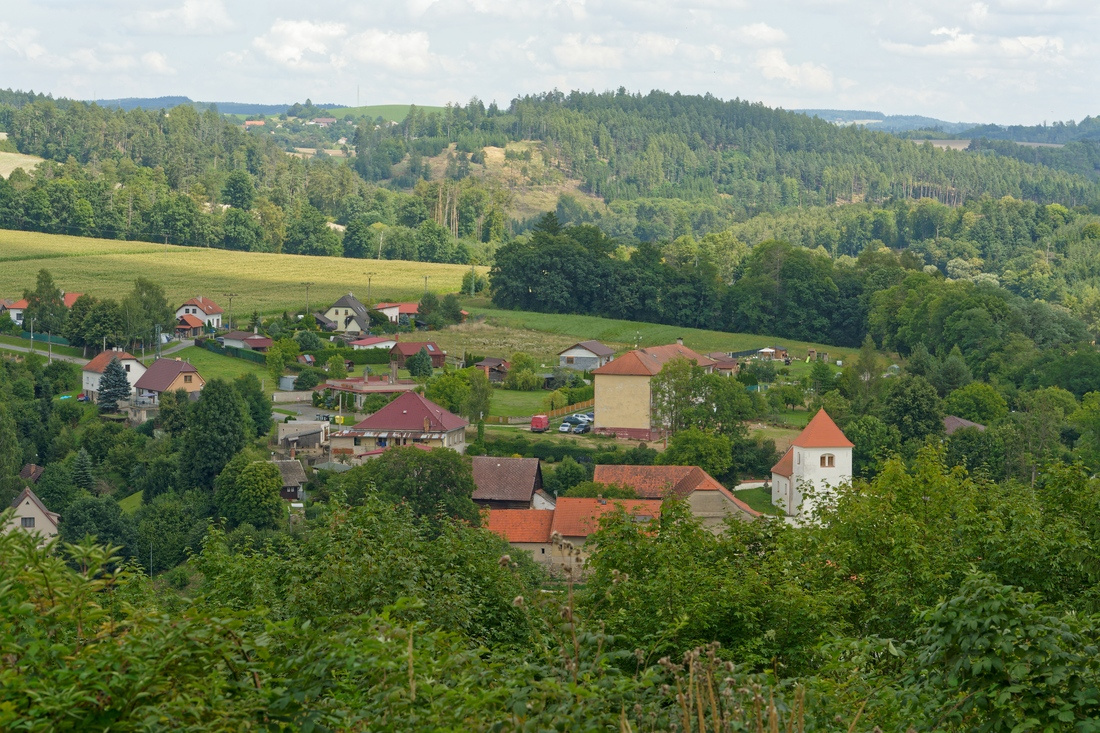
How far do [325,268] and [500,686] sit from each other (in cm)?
8539

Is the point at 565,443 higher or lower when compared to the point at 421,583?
lower

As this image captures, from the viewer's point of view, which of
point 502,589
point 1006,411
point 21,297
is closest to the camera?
point 502,589

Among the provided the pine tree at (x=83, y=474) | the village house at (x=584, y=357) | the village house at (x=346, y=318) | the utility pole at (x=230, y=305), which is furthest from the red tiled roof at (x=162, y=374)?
the village house at (x=584, y=357)

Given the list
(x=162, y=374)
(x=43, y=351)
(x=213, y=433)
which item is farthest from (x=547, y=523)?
(x=43, y=351)

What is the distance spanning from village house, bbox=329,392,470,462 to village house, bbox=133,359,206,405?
31.0ft

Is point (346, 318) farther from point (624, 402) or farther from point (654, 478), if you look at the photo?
point (654, 478)

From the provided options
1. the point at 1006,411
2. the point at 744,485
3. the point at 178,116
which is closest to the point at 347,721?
the point at 744,485

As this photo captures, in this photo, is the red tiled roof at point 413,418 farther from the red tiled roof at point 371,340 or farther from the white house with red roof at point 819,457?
the red tiled roof at point 371,340

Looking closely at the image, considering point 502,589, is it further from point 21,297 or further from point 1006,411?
point 21,297

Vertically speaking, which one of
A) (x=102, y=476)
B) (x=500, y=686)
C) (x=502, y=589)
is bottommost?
(x=102, y=476)

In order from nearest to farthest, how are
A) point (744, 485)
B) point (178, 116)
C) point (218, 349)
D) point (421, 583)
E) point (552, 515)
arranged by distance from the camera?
point (421, 583) < point (552, 515) < point (744, 485) < point (218, 349) < point (178, 116)

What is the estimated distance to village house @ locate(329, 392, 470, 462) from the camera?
43.0 m

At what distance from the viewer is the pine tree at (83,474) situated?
40.5m

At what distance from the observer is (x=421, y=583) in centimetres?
1191
